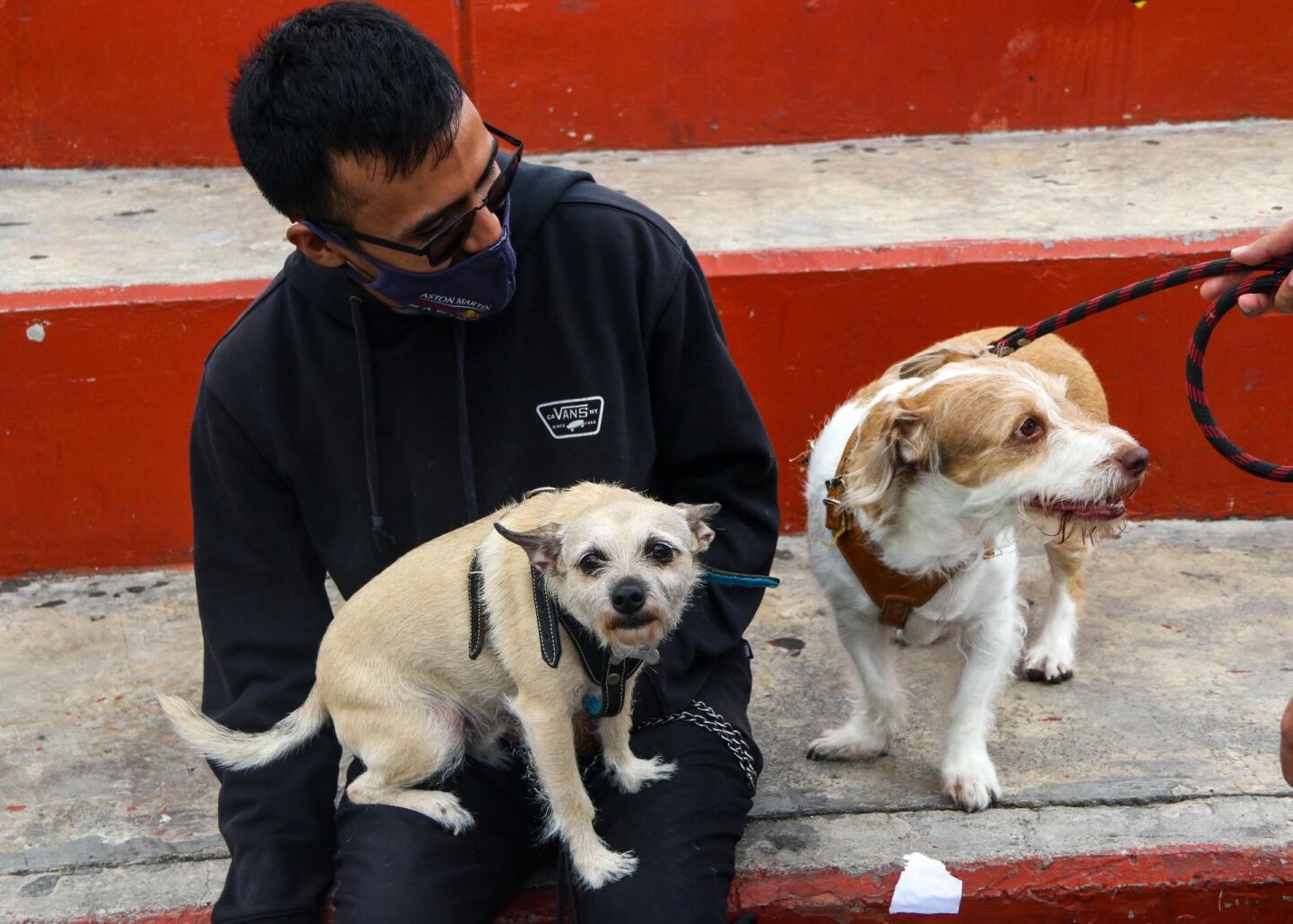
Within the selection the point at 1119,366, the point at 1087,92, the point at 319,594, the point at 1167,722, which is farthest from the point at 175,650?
the point at 1087,92

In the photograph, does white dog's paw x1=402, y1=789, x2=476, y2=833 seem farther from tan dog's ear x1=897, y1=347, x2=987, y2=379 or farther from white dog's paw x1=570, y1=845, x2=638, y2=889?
tan dog's ear x1=897, y1=347, x2=987, y2=379

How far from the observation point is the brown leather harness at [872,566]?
2.99 m

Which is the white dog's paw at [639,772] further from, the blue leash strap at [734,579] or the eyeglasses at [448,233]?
the eyeglasses at [448,233]

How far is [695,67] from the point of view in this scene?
221 inches

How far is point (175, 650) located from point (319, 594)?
1.40m

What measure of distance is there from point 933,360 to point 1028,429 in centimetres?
45

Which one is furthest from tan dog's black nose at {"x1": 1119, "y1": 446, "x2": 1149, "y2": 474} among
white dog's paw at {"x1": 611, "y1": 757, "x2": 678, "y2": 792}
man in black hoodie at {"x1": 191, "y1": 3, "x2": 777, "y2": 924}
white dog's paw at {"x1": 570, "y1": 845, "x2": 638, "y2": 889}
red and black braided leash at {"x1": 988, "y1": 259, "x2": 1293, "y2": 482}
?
white dog's paw at {"x1": 570, "y1": 845, "x2": 638, "y2": 889}

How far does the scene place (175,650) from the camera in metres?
4.05

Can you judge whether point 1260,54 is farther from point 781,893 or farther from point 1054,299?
point 781,893

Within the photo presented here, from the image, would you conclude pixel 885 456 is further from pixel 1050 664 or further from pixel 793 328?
pixel 793 328

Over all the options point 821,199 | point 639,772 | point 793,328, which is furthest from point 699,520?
point 821,199

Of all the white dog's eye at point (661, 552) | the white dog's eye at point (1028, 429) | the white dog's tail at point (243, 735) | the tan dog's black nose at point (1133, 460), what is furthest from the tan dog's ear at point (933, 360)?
the white dog's tail at point (243, 735)

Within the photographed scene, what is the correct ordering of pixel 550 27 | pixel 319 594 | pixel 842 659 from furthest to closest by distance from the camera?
1. pixel 550 27
2. pixel 842 659
3. pixel 319 594

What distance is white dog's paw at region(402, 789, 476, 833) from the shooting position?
101 inches
